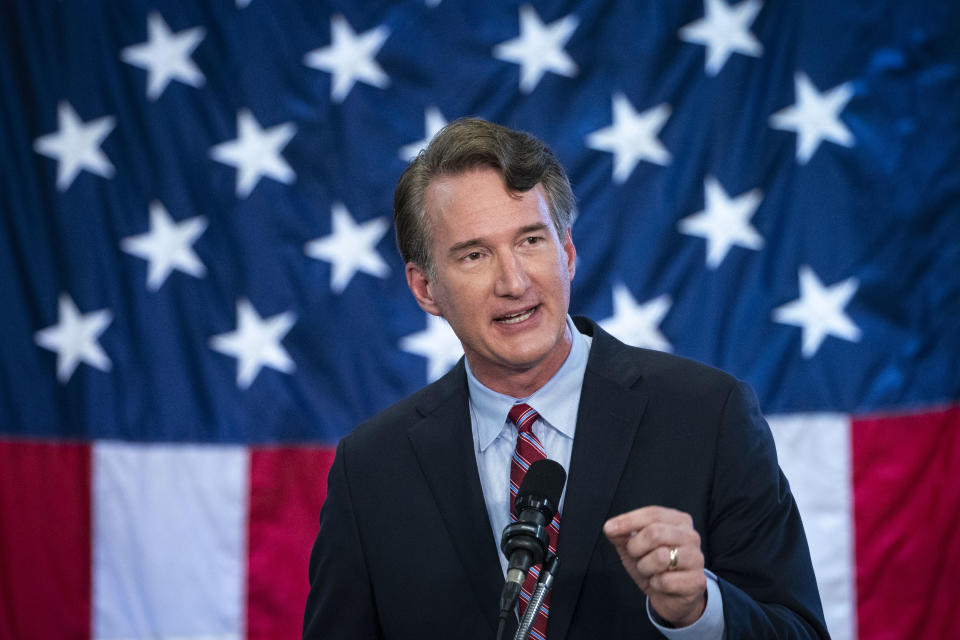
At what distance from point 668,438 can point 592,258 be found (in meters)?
1.81

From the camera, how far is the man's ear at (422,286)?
6.41ft

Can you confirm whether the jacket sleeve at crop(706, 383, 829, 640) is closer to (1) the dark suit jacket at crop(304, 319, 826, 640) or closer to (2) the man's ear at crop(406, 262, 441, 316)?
(1) the dark suit jacket at crop(304, 319, 826, 640)

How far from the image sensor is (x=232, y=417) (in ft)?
11.0

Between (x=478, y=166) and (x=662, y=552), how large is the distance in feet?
2.83

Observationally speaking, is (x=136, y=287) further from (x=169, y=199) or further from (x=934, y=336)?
(x=934, y=336)

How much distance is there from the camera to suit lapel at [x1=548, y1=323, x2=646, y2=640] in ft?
5.00

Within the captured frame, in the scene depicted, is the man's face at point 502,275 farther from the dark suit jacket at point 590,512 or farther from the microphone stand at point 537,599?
the microphone stand at point 537,599

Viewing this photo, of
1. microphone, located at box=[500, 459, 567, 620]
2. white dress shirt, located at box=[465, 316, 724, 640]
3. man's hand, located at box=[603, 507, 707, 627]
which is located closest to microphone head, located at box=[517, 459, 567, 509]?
microphone, located at box=[500, 459, 567, 620]

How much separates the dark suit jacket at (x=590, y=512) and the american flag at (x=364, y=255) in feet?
5.16

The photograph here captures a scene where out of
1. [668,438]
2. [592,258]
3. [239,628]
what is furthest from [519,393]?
[239,628]

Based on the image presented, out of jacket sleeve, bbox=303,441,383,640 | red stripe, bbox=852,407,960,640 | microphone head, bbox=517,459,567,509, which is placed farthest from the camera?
red stripe, bbox=852,407,960,640

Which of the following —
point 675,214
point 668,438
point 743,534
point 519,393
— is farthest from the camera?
point 675,214

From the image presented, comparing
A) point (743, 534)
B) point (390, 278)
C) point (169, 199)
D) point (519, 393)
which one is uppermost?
point (169, 199)

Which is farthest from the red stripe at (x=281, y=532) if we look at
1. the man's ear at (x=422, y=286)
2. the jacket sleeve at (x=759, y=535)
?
the jacket sleeve at (x=759, y=535)
